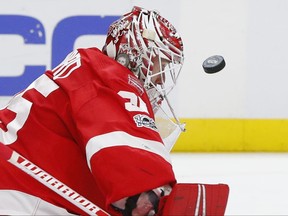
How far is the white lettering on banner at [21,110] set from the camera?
151 cm

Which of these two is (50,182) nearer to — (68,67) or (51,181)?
(51,181)

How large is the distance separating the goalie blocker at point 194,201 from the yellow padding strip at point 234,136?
107 inches

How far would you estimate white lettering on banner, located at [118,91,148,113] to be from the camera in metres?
1.39

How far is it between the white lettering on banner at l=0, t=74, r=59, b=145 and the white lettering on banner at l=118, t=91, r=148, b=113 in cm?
17

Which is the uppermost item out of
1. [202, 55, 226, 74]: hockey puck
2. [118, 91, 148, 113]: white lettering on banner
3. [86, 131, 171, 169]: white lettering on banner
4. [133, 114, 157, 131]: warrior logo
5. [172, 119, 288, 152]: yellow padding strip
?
[118, 91, 148, 113]: white lettering on banner

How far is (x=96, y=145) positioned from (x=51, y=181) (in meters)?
0.16

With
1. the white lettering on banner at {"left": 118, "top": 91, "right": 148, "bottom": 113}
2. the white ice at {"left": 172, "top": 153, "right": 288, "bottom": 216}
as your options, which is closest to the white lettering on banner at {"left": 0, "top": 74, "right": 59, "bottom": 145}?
the white lettering on banner at {"left": 118, "top": 91, "right": 148, "bottom": 113}

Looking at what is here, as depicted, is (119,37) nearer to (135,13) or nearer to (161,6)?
(135,13)

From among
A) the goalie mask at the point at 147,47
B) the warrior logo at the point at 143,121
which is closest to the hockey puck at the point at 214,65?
the goalie mask at the point at 147,47

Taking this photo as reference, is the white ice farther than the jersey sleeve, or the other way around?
the white ice

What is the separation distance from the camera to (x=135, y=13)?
175 cm

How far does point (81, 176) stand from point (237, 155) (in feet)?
8.67

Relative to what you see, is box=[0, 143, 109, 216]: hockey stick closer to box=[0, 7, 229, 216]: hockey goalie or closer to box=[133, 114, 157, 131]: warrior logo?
box=[0, 7, 229, 216]: hockey goalie

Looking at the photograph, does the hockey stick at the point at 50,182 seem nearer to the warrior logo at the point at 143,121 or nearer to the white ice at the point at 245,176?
the warrior logo at the point at 143,121
